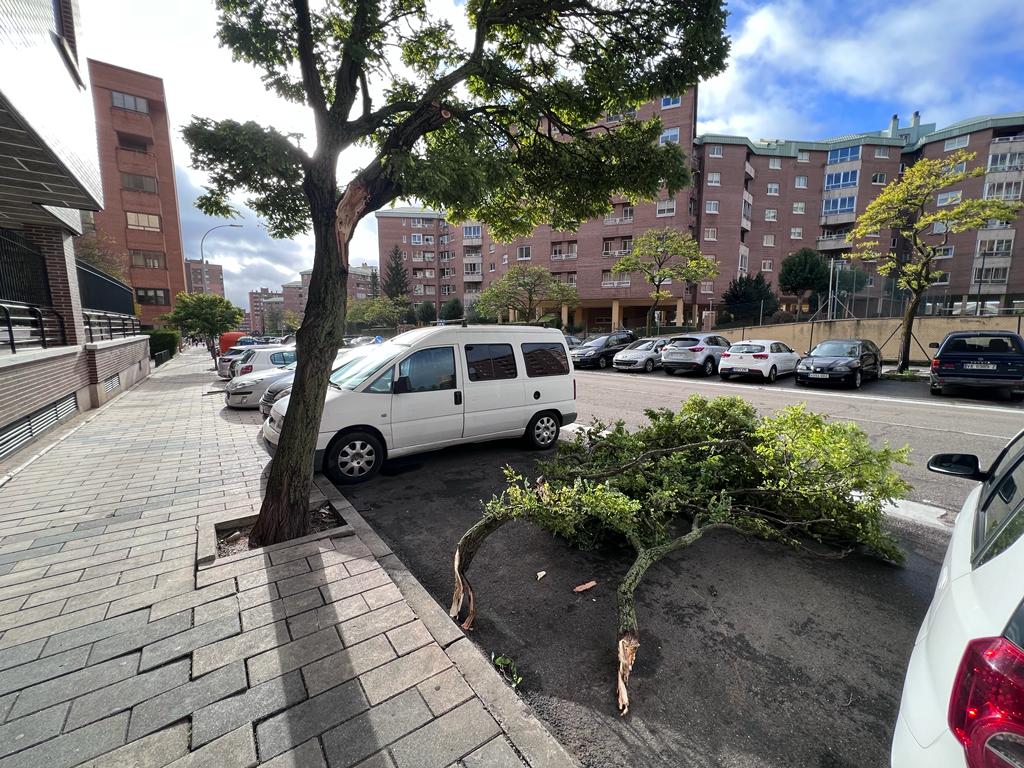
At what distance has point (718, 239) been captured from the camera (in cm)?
4128

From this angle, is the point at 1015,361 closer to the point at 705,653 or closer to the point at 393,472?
the point at 705,653

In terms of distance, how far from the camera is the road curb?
1.85 metres

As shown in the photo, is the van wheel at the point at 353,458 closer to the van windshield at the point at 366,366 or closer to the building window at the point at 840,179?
the van windshield at the point at 366,366

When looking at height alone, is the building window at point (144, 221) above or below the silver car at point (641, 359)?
above

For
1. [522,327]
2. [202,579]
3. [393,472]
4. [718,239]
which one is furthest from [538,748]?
[718,239]

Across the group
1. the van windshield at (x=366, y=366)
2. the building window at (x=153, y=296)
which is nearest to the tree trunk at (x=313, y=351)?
the van windshield at (x=366, y=366)

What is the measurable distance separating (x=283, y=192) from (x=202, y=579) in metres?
3.44

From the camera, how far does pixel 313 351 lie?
3594 mm

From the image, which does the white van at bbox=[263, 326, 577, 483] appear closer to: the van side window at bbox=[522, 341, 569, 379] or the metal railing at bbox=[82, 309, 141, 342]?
the van side window at bbox=[522, 341, 569, 379]

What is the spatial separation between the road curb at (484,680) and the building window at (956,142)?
62.3 m

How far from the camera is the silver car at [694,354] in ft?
59.5

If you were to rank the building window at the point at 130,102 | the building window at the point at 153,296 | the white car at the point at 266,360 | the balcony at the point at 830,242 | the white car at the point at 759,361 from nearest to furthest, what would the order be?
1. the white car at the point at 266,360
2. the white car at the point at 759,361
3. the building window at the point at 130,102
4. the building window at the point at 153,296
5. the balcony at the point at 830,242

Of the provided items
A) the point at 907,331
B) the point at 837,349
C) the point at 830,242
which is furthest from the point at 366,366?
the point at 830,242

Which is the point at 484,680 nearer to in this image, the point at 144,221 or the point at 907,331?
the point at 907,331
